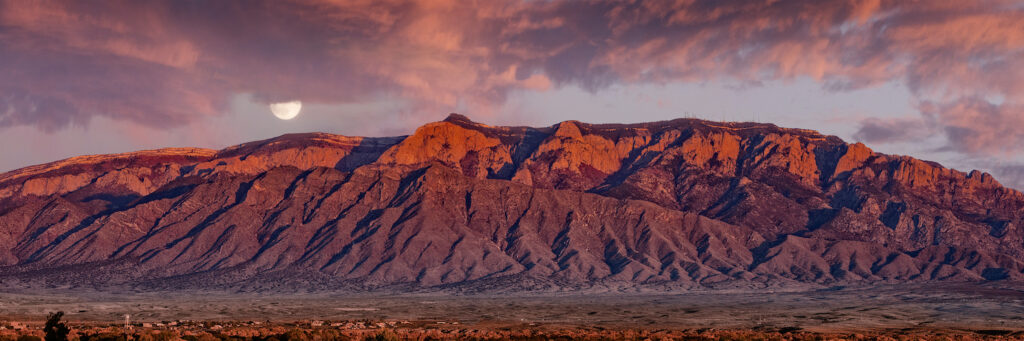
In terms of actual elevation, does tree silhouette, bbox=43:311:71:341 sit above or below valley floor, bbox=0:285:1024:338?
above

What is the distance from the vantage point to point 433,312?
152250mm

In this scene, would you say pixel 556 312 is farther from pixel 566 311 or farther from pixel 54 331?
pixel 54 331

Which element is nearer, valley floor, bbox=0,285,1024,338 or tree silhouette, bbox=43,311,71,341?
tree silhouette, bbox=43,311,71,341

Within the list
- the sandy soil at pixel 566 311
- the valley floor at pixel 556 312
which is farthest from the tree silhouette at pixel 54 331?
the sandy soil at pixel 566 311

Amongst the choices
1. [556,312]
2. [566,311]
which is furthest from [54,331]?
[566,311]

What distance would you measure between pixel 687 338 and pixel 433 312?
3324 inches

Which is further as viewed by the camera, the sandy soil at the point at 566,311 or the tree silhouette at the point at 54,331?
the sandy soil at the point at 566,311

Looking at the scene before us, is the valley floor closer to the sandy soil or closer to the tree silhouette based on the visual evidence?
the sandy soil

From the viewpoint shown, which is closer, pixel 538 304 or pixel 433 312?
pixel 433 312

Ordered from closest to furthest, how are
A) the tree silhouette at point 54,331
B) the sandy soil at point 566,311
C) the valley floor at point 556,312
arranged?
the tree silhouette at point 54,331 < the valley floor at point 556,312 < the sandy soil at point 566,311

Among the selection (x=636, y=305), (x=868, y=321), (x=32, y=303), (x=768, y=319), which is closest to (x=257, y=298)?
(x=32, y=303)

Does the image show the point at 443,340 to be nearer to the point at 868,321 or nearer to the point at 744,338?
the point at 744,338

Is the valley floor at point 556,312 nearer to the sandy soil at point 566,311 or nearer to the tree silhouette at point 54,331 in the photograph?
the sandy soil at point 566,311

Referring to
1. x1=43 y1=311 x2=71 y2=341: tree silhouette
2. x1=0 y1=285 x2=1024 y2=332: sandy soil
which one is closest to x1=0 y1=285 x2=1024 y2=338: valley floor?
x1=0 y1=285 x2=1024 y2=332: sandy soil
